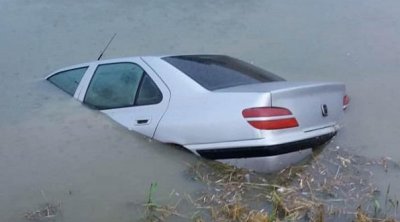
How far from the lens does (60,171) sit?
19.6 ft

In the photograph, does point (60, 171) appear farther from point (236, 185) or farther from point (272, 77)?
point (272, 77)

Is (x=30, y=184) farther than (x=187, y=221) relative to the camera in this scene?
Yes

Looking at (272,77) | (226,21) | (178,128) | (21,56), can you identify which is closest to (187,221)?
(178,128)

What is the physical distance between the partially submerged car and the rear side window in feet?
1.10

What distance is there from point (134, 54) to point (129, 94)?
14.1 ft

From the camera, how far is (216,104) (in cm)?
556

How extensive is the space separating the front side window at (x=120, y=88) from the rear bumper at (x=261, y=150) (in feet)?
2.42

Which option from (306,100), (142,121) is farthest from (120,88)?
(306,100)

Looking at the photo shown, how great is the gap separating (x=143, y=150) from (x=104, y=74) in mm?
993

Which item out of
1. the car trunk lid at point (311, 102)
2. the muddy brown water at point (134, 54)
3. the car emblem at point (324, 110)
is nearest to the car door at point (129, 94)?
the muddy brown water at point (134, 54)

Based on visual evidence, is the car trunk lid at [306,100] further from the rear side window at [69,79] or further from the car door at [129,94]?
the rear side window at [69,79]

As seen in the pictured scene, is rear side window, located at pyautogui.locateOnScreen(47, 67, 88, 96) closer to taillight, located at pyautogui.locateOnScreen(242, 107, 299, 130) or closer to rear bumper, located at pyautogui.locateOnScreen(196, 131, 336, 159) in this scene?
rear bumper, located at pyautogui.locateOnScreen(196, 131, 336, 159)

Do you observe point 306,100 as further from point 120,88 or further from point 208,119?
point 120,88

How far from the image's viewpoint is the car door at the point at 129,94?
6.02 m
